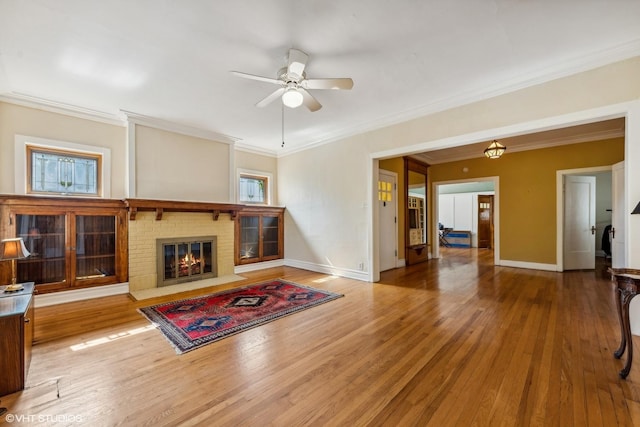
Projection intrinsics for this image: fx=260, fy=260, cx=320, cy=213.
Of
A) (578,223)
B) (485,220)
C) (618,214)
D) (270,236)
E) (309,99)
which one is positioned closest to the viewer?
(309,99)

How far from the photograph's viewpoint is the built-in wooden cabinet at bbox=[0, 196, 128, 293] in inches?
138

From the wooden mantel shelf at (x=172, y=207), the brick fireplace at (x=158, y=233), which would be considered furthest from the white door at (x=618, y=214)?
the brick fireplace at (x=158, y=233)

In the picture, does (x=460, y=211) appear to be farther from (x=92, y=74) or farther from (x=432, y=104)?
(x=92, y=74)

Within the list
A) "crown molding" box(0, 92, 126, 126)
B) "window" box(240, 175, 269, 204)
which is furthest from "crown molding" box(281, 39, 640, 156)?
"crown molding" box(0, 92, 126, 126)

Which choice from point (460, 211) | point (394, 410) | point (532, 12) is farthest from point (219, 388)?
point (460, 211)

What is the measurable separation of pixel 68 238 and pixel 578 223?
9.54 metres

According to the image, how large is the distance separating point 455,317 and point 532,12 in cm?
306

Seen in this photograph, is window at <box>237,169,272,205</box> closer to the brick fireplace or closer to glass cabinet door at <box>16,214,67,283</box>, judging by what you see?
the brick fireplace

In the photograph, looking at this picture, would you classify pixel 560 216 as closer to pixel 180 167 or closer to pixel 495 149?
pixel 495 149

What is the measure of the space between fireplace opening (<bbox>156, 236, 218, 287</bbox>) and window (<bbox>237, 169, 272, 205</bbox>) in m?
1.45

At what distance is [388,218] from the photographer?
5.86m

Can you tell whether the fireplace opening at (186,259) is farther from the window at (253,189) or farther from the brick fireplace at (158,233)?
the window at (253,189)

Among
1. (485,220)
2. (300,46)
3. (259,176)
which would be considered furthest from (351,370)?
(485,220)

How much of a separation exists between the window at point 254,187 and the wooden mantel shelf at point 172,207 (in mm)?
896
